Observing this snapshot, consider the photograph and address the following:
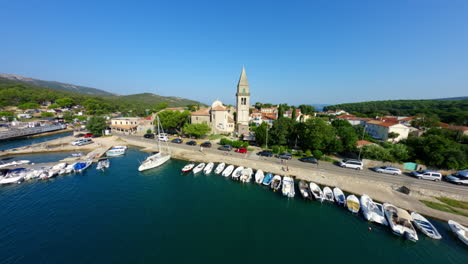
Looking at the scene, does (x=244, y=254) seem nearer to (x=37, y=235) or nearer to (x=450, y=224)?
(x=37, y=235)

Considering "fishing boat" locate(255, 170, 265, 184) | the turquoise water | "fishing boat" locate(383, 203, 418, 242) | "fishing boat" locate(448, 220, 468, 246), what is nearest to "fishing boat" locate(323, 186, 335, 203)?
the turquoise water

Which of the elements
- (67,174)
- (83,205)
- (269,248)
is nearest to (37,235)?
(83,205)

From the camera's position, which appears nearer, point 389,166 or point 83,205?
point 83,205

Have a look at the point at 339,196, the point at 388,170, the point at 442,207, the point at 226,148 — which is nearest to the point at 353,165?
the point at 388,170

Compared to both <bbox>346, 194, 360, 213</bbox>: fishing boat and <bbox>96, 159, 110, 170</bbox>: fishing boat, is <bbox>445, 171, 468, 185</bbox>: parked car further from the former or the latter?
<bbox>96, 159, 110, 170</bbox>: fishing boat

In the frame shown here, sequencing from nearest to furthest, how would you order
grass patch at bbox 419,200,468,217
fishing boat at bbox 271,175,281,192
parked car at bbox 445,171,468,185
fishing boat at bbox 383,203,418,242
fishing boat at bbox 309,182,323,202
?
1. fishing boat at bbox 383,203,418,242
2. grass patch at bbox 419,200,468,217
3. fishing boat at bbox 309,182,323,202
4. parked car at bbox 445,171,468,185
5. fishing boat at bbox 271,175,281,192

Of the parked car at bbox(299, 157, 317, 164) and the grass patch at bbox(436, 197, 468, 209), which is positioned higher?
the parked car at bbox(299, 157, 317, 164)

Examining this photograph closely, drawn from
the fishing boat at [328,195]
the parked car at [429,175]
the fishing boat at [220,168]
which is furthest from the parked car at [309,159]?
the fishing boat at [220,168]
